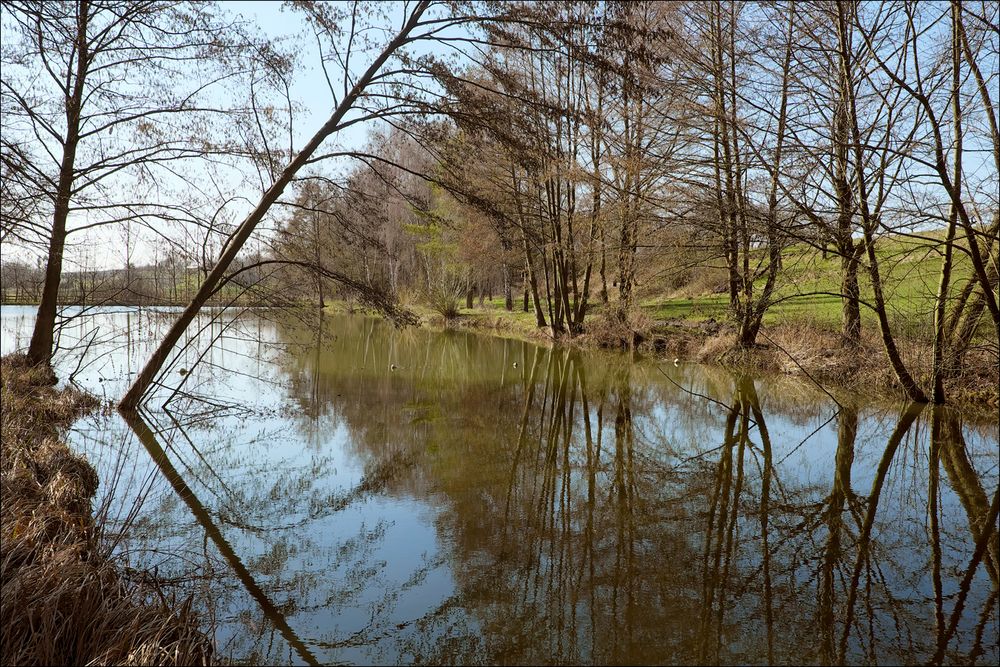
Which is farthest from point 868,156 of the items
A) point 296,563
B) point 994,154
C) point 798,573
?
point 296,563

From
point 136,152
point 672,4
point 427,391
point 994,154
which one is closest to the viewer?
point 994,154

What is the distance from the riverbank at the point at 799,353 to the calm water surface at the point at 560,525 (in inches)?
34.8

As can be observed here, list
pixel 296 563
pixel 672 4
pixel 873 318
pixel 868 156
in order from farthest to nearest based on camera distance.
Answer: pixel 672 4 → pixel 873 318 → pixel 868 156 → pixel 296 563

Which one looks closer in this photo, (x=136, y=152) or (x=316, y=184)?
(x=136, y=152)

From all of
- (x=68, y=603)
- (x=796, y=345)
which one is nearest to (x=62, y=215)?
(x=68, y=603)

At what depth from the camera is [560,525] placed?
17.4 ft

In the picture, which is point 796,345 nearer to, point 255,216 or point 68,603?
point 255,216

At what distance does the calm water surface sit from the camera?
3.64 m

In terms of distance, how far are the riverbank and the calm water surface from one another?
0.88 meters

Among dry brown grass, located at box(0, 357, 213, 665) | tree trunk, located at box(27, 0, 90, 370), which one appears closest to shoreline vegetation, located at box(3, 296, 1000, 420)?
tree trunk, located at box(27, 0, 90, 370)

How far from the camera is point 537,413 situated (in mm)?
10352

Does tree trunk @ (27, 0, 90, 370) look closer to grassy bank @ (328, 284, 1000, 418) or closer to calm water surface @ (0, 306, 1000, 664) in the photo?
calm water surface @ (0, 306, 1000, 664)

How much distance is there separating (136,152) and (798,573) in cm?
1048

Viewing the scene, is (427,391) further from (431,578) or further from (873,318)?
(873,318)
